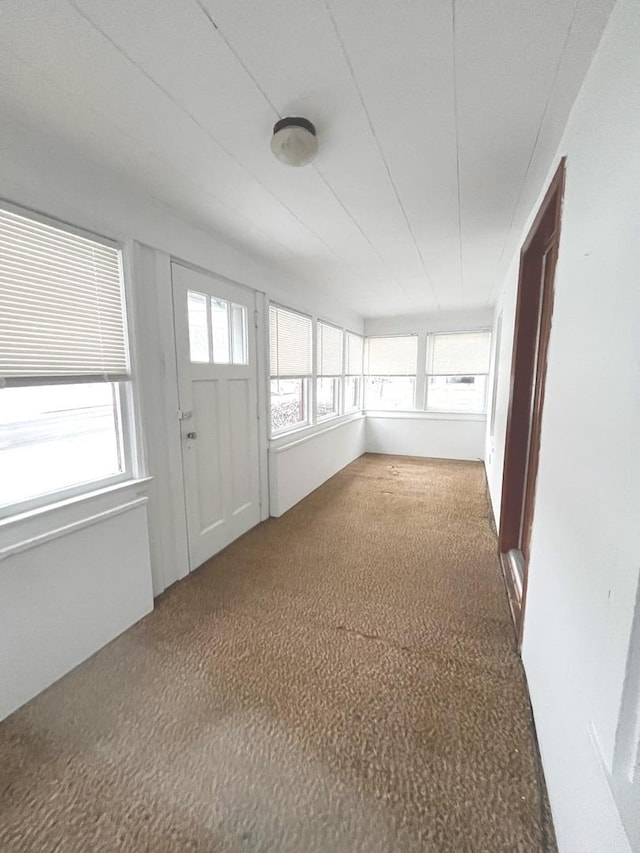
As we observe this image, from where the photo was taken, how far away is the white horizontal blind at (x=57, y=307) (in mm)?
1391

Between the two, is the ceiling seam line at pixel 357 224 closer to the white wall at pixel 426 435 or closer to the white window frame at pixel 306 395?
the white window frame at pixel 306 395

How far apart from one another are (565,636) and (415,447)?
15.3 feet

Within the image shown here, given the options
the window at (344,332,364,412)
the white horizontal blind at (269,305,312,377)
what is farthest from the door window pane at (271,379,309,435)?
the window at (344,332,364,412)

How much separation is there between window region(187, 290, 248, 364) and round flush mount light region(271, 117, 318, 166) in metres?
1.21

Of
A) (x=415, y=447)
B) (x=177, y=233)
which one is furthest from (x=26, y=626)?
(x=415, y=447)

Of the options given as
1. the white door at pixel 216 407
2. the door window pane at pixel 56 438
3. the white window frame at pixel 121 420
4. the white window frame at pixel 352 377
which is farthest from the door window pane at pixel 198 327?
the white window frame at pixel 352 377

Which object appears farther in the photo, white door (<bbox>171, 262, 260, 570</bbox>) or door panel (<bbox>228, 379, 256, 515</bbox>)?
door panel (<bbox>228, 379, 256, 515</bbox>)

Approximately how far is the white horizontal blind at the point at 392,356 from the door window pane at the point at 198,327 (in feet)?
12.4

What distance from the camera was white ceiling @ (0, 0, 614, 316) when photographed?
35.8 inches

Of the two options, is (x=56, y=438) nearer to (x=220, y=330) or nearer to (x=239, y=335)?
(x=220, y=330)

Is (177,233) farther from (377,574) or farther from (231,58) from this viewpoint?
(377,574)

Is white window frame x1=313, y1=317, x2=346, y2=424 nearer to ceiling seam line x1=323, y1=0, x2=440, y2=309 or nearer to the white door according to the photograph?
the white door

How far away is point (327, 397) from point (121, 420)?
3.11 meters

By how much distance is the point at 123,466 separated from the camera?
6.33ft
